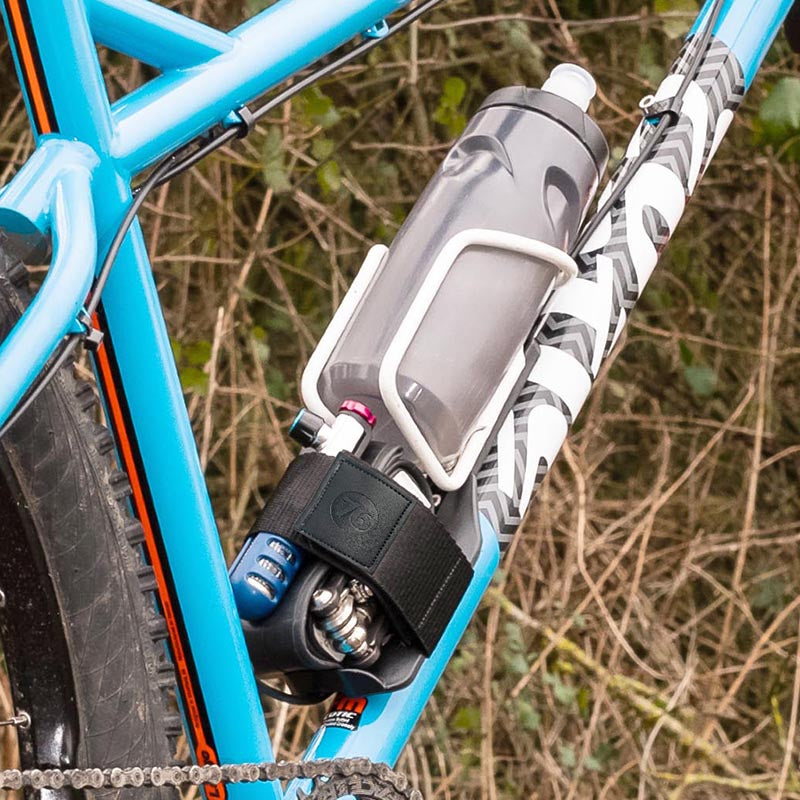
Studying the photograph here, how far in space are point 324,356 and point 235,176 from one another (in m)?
1.48

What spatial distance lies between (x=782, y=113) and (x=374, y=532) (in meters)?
1.27

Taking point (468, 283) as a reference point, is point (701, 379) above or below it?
above

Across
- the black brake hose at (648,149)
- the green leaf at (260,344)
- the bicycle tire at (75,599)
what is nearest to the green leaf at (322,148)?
the green leaf at (260,344)

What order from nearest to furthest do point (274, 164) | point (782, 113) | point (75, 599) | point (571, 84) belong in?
1. point (75, 599)
2. point (571, 84)
3. point (782, 113)
4. point (274, 164)

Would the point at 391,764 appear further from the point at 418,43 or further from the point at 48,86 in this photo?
the point at 418,43

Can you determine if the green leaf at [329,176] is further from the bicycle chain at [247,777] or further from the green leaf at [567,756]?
→ the bicycle chain at [247,777]

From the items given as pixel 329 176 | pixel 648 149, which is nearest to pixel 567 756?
pixel 329 176

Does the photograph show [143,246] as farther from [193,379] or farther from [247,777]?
[193,379]

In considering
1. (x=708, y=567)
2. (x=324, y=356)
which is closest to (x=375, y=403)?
(x=324, y=356)

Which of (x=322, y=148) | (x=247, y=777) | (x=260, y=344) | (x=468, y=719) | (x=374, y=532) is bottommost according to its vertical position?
(x=247, y=777)

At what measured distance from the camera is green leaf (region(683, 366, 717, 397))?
266cm

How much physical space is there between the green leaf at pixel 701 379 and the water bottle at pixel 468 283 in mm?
1488

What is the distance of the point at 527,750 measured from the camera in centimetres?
222

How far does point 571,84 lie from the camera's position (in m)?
1.23
